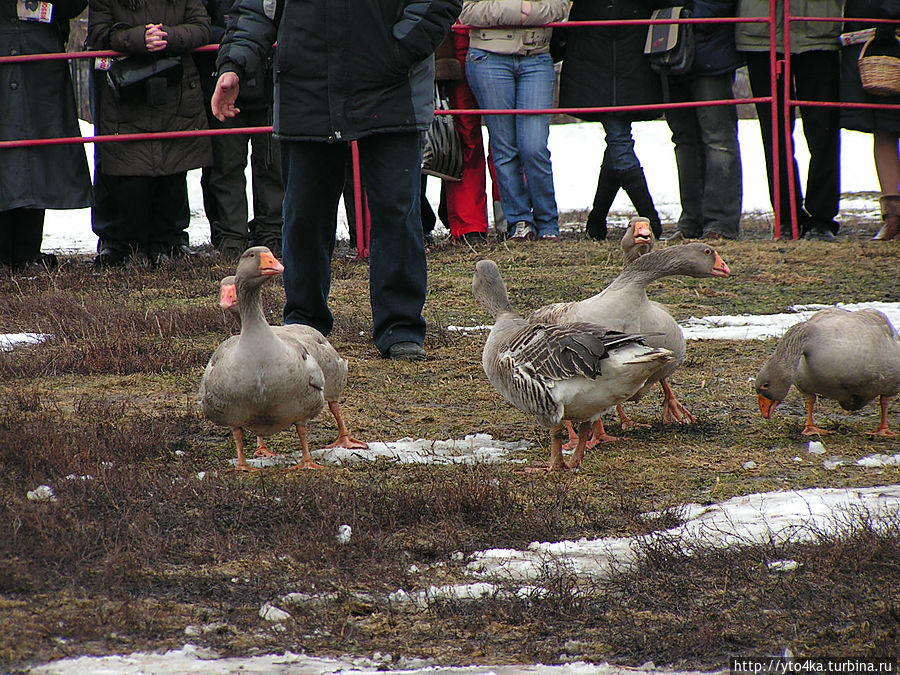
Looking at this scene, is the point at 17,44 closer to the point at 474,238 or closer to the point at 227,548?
the point at 474,238

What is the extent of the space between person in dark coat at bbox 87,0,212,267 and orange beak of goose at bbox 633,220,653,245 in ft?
16.0

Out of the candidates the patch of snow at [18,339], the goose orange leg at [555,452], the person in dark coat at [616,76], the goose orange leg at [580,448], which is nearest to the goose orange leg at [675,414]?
the goose orange leg at [580,448]

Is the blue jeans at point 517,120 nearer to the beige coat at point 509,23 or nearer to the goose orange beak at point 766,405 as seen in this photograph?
the beige coat at point 509,23

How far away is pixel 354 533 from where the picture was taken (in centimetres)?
348

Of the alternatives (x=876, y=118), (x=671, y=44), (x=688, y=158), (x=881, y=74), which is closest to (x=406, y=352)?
(x=671, y=44)

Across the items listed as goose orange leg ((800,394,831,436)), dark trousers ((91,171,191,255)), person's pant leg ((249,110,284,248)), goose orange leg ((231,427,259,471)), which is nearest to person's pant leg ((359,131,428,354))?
goose orange leg ((231,427,259,471))

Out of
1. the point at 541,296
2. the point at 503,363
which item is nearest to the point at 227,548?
the point at 503,363

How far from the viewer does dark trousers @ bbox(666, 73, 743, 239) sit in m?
10.3

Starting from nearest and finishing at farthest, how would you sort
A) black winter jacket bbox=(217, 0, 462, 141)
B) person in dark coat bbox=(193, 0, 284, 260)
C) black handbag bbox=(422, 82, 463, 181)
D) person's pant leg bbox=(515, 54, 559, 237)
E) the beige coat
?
black winter jacket bbox=(217, 0, 462, 141) → the beige coat → person in dark coat bbox=(193, 0, 284, 260) → black handbag bbox=(422, 82, 463, 181) → person's pant leg bbox=(515, 54, 559, 237)

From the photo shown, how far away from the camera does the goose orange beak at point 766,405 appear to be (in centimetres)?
495

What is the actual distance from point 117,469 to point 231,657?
1542 millimetres

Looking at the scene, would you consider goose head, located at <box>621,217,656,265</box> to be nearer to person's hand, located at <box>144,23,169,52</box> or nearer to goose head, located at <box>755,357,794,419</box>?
goose head, located at <box>755,357,794,419</box>

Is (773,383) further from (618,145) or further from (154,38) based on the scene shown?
(154,38)

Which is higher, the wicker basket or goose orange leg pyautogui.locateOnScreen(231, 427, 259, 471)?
the wicker basket
